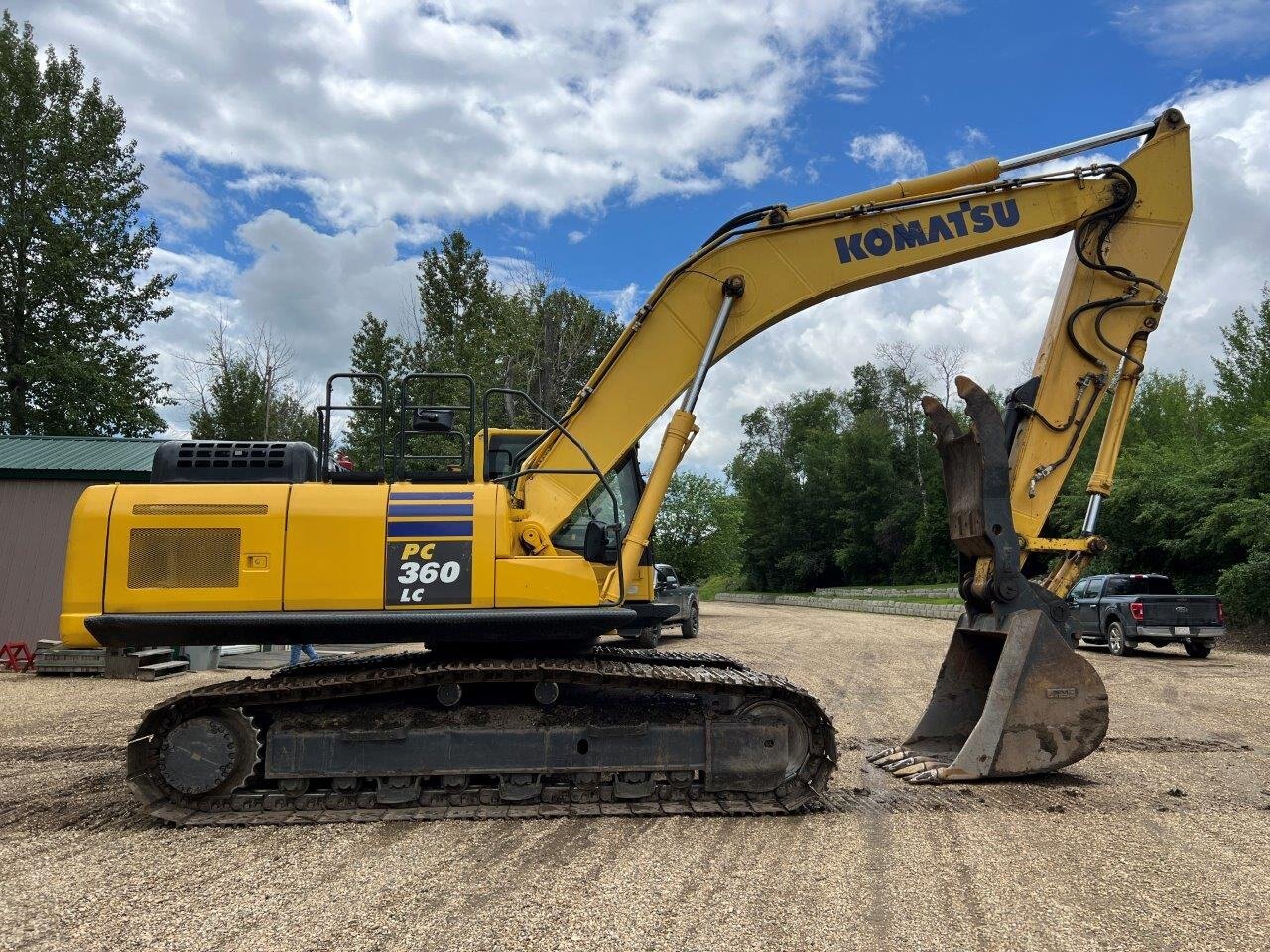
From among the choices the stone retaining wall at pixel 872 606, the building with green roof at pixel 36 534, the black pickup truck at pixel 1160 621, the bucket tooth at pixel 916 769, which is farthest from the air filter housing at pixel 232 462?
the stone retaining wall at pixel 872 606

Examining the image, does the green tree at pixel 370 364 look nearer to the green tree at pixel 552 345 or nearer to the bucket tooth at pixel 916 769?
the green tree at pixel 552 345

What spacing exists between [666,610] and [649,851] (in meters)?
1.89

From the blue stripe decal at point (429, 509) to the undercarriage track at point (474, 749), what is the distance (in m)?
1.02

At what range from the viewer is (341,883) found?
14.5 feet

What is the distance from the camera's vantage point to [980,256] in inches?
272

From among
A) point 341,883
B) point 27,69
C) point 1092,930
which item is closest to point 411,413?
point 341,883

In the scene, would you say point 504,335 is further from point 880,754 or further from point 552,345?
point 880,754

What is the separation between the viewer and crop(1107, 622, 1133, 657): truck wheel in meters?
17.3

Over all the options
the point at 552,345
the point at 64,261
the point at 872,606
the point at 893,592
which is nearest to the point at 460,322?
the point at 552,345

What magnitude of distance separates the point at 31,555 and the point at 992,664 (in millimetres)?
15953

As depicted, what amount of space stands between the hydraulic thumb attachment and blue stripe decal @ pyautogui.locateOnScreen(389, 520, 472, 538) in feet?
12.2

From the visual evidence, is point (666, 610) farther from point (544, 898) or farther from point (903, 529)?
point (903, 529)

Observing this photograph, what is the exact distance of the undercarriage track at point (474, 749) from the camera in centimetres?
563

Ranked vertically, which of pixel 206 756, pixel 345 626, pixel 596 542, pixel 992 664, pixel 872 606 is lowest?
pixel 872 606
